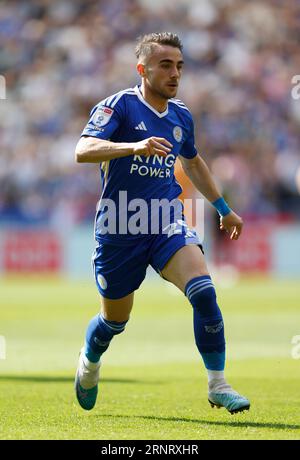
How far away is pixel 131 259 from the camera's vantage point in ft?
22.1

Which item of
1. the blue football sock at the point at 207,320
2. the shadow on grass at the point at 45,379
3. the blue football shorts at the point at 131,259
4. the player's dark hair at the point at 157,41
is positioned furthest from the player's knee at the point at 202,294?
the shadow on grass at the point at 45,379

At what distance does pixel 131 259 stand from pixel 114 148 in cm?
92

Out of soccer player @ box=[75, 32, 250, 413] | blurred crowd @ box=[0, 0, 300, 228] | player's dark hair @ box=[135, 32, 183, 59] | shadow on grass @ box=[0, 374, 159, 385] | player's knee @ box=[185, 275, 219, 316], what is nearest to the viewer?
player's knee @ box=[185, 275, 219, 316]

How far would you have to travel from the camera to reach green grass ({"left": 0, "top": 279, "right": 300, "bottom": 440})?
19.6 ft

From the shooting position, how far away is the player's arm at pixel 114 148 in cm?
590

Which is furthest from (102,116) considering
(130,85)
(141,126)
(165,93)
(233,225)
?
(130,85)

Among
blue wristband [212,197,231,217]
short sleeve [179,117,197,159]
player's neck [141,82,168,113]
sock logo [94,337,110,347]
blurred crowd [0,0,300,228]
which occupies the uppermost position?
blurred crowd [0,0,300,228]

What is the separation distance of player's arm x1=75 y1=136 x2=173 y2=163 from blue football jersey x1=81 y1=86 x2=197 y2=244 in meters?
0.33

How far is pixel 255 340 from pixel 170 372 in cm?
293

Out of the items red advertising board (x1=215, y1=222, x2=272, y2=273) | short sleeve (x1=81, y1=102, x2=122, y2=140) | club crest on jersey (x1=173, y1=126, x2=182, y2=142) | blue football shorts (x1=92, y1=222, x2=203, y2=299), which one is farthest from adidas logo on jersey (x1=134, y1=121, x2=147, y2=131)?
red advertising board (x1=215, y1=222, x2=272, y2=273)

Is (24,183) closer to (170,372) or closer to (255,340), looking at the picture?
(255,340)

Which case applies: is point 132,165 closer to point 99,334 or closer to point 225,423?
point 99,334

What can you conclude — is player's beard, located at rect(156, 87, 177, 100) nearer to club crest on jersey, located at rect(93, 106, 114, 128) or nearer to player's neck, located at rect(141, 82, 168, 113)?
player's neck, located at rect(141, 82, 168, 113)
